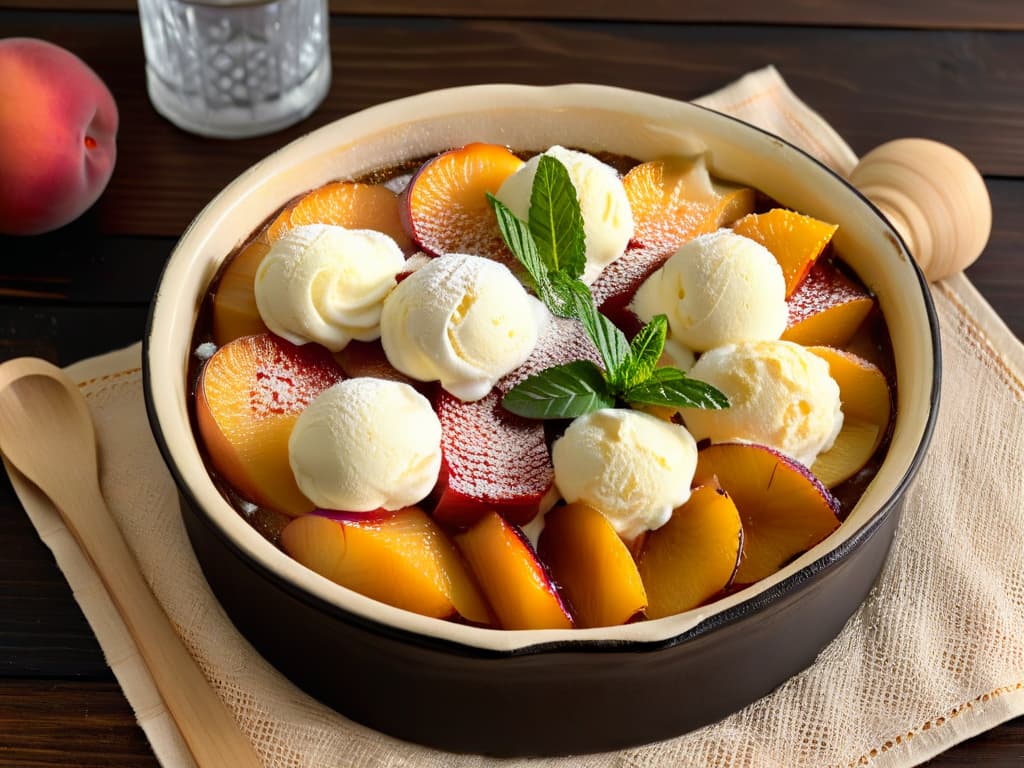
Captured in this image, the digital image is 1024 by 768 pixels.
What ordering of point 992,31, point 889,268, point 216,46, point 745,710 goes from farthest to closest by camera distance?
point 992,31, point 216,46, point 889,268, point 745,710

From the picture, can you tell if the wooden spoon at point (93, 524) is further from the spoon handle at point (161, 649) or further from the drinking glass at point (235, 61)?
the drinking glass at point (235, 61)

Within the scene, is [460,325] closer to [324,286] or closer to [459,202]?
[324,286]

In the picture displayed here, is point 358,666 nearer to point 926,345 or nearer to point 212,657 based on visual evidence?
point 212,657

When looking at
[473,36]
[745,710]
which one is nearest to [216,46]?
[473,36]

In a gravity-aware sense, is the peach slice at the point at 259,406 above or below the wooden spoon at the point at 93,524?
above

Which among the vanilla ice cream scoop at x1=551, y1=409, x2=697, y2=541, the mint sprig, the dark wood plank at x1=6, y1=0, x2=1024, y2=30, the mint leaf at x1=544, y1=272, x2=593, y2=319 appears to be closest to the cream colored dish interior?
the vanilla ice cream scoop at x1=551, y1=409, x2=697, y2=541

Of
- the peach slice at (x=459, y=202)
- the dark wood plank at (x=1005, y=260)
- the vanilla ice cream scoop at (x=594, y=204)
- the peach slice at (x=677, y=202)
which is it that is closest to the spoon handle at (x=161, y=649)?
the peach slice at (x=459, y=202)

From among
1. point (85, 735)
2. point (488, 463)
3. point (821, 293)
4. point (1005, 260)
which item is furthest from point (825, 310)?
point (85, 735)
